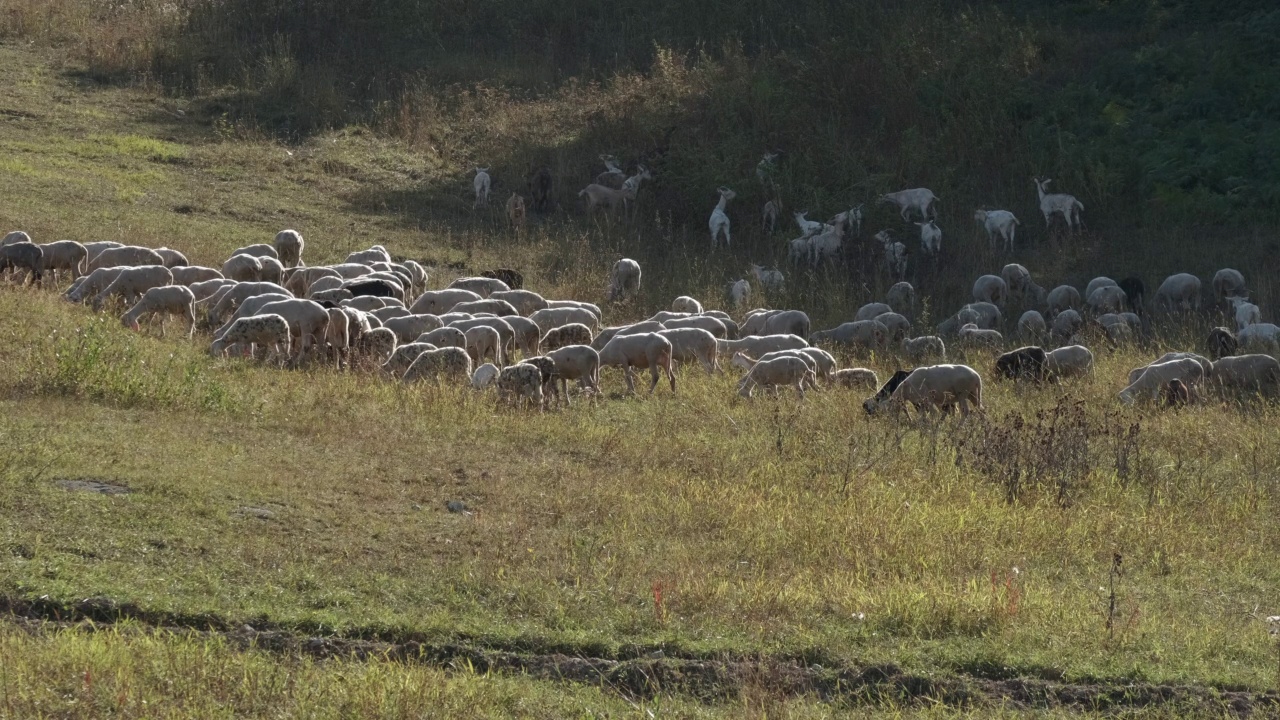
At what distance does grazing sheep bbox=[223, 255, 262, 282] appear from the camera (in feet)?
65.1

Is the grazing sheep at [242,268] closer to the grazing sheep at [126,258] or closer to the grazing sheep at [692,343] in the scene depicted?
the grazing sheep at [126,258]

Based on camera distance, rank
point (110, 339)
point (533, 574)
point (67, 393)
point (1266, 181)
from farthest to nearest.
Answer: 1. point (1266, 181)
2. point (110, 339)
3. point (67, 393)
4. point (533, 574)

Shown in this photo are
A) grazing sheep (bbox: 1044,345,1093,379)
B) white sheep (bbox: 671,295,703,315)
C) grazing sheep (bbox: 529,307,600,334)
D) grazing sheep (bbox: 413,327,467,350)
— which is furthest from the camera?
white sheep (bbox: 671,295,703,315)

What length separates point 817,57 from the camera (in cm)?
3016

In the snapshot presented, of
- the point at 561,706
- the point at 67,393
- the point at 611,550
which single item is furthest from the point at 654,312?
the point at 561,706

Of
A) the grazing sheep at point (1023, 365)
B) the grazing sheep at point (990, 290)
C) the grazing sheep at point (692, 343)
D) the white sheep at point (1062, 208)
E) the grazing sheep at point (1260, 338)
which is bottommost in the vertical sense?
the grazing sheep at point (692, 343)

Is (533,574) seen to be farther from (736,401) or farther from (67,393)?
(736,401)

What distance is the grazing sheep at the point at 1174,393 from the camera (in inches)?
603

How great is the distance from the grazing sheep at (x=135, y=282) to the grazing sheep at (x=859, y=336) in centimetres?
774

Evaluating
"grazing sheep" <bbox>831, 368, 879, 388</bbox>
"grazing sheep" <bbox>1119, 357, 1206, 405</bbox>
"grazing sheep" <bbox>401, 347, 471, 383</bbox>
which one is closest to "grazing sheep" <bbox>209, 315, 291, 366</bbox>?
"grazing sheep" <bbox>401, 347, 471, 383</bbox>

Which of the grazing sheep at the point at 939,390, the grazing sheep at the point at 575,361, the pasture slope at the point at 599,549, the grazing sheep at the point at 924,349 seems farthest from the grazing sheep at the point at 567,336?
the grazing sheep at the point at 924,349

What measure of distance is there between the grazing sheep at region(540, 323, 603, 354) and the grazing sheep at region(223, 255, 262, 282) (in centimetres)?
482

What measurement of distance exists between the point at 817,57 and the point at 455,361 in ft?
55.1

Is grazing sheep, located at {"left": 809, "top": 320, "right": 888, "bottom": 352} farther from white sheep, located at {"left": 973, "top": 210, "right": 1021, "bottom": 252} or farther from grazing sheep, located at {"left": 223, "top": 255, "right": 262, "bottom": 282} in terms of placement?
grazing sheep, located at {"left": 223, "top": 255, "right": 262, "bottom": 282}
